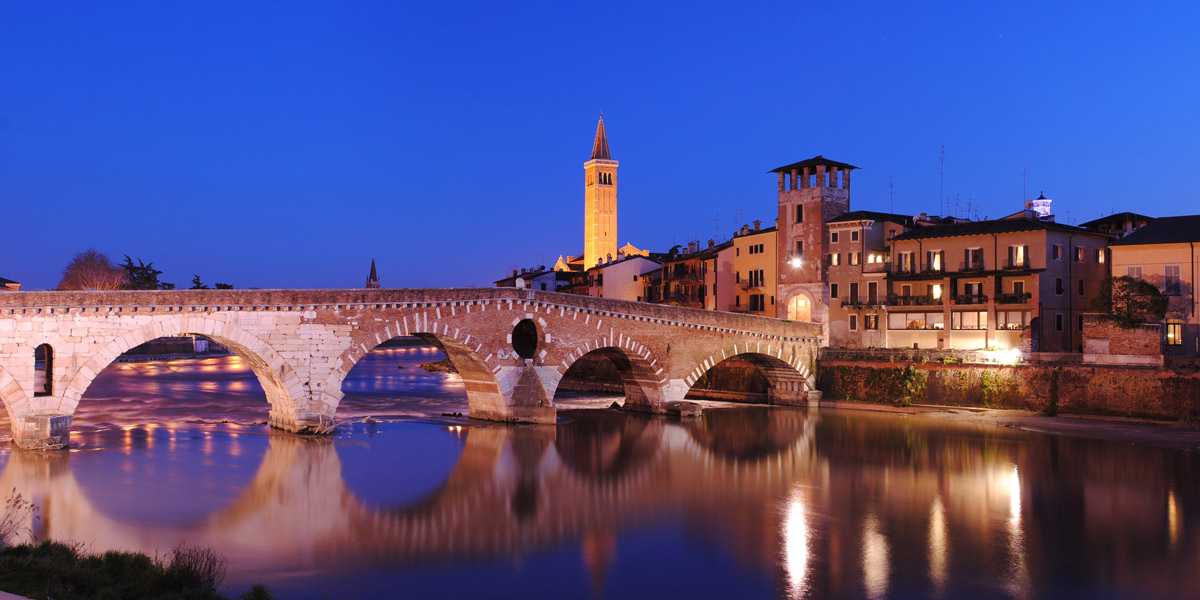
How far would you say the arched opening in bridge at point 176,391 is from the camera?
36250mm

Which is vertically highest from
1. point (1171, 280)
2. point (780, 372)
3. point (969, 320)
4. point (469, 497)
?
point (1171, 280)

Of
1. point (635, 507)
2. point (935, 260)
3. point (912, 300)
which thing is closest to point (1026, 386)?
point (912, 300)

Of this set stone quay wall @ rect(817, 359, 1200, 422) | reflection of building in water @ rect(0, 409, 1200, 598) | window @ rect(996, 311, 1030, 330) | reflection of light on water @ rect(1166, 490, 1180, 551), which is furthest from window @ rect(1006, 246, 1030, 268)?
reflection of light on water @ rect(1166, 490, 1180, 551)

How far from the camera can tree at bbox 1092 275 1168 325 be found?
36.6m

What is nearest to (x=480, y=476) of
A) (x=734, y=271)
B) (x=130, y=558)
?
(x=130, y=558)

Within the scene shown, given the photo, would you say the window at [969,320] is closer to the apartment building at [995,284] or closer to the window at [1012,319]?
the apartment building at [995,284]

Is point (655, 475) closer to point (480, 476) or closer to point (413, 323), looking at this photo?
point (480, 476)

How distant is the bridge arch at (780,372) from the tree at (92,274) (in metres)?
61.1

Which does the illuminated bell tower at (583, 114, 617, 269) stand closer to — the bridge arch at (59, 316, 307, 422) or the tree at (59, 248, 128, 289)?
the tree at (59, 248, 128, 289)

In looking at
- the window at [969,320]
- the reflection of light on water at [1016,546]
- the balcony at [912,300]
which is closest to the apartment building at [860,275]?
the balcony at [912,300]

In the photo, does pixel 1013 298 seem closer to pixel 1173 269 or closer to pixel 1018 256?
pixel 1018 256

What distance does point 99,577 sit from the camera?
13.4 m

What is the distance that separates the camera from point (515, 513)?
2242 cm

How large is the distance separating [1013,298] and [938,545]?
2922cm
